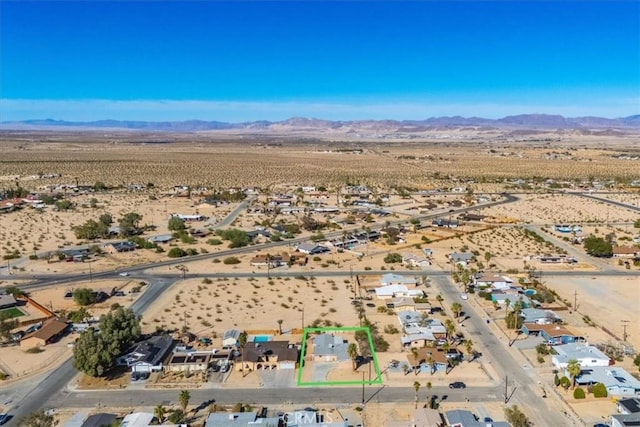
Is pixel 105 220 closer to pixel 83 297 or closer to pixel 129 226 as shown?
pixel 129 226

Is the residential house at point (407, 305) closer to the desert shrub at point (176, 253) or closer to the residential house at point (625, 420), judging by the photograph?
the residential house at point (625, 420)

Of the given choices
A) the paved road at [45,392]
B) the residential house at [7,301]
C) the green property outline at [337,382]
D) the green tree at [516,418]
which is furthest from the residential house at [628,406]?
the residential house at [7,301]

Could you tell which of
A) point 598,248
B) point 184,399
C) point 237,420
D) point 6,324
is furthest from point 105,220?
point 598,248

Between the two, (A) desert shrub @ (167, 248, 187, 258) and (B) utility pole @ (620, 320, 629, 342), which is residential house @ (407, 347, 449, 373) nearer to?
(B) utility pole @ (620, 320, 629, 342)

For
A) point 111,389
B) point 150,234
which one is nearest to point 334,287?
point 111,389

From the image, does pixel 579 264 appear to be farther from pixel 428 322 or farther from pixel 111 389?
pixel 111 389
